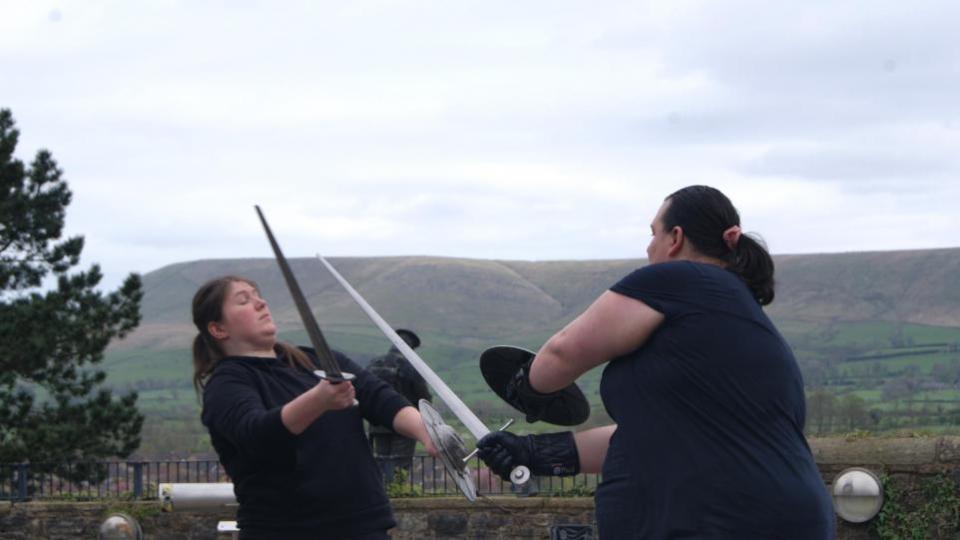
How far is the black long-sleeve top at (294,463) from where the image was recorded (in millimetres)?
4125

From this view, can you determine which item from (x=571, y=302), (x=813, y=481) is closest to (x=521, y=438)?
(x=813, y=481)

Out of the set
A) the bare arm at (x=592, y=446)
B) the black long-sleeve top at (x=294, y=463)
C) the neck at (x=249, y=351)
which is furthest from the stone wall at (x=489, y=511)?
the bare arm at (x=592, y=446)

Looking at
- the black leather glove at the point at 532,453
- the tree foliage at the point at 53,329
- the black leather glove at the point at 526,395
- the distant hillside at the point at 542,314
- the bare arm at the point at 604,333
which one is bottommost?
the black leather glove at the point at 532,453

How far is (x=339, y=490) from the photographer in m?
4.15

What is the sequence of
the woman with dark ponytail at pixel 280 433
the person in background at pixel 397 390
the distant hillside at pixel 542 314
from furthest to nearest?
1. the distant hillside at pixel 542 314
2. the person in background at pixel 397 390
3. the woman with dark ponytail at pixel 280 433

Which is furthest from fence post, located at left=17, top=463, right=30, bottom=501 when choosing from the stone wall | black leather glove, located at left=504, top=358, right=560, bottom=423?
black leather glove, located at left=504, top=358, right=560, bottom=423

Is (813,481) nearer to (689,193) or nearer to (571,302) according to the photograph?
(689,193)

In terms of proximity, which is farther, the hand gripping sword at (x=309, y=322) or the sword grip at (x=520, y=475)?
the hand gripping sword at (x=309, y=322)

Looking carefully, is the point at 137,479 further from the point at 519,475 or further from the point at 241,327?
the point at 519,475

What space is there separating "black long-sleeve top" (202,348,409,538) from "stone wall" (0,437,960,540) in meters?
Result: 7.21

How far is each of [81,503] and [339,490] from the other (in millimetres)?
10314

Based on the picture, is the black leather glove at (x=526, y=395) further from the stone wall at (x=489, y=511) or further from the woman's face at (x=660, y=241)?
the stone wall at (x=489, y=511)

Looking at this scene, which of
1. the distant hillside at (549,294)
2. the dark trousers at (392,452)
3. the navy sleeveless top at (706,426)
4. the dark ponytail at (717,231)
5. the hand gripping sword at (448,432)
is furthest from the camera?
the distant hillside at (549,294)

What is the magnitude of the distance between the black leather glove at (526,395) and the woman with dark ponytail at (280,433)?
0.42 metres
